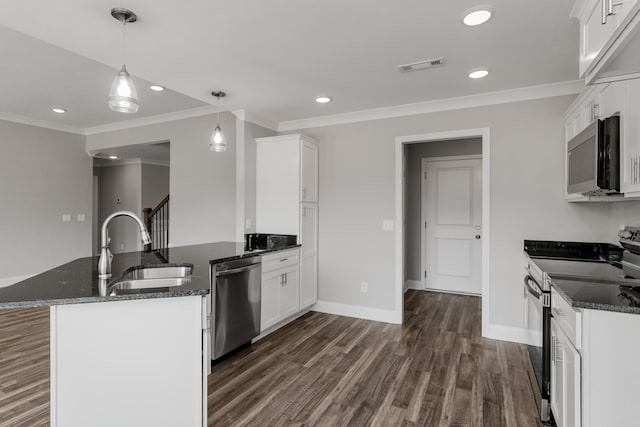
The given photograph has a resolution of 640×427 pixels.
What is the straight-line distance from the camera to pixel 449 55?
2.65 meters

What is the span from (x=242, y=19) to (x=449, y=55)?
1.55m

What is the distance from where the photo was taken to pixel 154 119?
4828 millimetres

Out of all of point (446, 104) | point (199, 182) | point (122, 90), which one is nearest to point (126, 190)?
point (199, 182)

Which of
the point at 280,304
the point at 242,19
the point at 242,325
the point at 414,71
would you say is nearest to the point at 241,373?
the point at 242,325

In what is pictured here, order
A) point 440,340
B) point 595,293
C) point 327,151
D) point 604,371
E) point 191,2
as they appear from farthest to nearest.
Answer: point 327,151 → point 440,340 → point 191,2 → point 595,293 → point 604,371

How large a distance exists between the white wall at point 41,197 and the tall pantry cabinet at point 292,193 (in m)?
3.63

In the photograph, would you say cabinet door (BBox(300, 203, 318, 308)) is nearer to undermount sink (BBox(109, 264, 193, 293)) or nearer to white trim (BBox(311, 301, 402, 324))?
white trim (BBox(311, 301, 402, 324))

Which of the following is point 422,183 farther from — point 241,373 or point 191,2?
point 191,2

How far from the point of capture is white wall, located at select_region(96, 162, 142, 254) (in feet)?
26.7

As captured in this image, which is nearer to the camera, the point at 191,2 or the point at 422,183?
the point at 191,2

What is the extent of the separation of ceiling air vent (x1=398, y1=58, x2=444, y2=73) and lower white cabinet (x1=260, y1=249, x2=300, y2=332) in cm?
212

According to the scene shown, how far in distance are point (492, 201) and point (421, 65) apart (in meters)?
1.63

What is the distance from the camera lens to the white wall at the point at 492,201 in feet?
10.8

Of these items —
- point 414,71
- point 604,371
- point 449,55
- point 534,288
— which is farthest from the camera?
point 414,71
